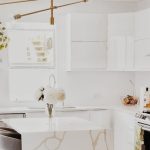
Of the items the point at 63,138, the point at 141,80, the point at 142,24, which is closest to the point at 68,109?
the point at 141,80

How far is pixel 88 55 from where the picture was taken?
6047mm

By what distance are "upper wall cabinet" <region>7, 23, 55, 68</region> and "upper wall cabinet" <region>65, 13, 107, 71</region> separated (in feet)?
1.25

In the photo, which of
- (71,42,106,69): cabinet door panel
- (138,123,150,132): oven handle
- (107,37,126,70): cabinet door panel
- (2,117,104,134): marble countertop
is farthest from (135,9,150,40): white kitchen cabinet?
(2,117,104,134): marble countertop

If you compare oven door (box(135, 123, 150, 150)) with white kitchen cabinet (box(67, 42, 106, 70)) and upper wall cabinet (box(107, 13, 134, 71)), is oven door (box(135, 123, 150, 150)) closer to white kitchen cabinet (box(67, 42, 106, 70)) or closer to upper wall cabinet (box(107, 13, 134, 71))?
upper wall cabinet (box(107, 13, 134, 71))

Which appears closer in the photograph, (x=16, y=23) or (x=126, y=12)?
(x=16, y=23)

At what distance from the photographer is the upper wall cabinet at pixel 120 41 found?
19.6 ft

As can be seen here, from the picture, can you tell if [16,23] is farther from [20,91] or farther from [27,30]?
[20,91]

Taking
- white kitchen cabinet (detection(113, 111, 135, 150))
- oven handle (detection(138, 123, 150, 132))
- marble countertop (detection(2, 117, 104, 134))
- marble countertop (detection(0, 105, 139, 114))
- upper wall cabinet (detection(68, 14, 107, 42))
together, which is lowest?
white kitchen cabinet (detection(113, 111, 135, 150))

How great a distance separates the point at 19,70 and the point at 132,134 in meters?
2.13

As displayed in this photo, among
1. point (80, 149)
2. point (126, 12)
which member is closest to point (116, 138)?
point (126, 12)

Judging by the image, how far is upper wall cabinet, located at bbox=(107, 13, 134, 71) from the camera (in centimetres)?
597

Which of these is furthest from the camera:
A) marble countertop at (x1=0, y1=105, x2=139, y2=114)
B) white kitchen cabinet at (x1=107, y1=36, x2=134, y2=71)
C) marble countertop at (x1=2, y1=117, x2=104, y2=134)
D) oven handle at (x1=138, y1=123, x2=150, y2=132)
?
white kitchen cabinet at (x1=107, y1=36, x2=134, y2=71)

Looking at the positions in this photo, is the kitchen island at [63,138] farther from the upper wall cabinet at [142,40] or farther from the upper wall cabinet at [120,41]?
the upper wall cabinet at [120,41]

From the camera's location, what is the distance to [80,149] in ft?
9.86
